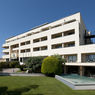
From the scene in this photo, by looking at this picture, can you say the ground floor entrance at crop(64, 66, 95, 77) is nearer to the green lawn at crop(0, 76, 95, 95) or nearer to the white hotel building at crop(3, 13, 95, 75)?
the white hotel building at crop(3, 13, 95, 75)

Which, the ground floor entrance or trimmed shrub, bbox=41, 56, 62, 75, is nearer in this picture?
trimmed shrub, bbox=41, 56, 62, 75

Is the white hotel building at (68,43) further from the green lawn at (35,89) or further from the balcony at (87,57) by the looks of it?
the green lawn at (35,89)

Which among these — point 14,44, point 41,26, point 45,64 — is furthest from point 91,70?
point 14,44

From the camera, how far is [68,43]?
85.3 feet

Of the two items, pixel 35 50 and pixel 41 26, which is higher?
pixel 41 26

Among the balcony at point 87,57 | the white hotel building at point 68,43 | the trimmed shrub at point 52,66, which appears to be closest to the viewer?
the trimmed shrub at point 52,66

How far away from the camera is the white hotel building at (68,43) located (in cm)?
2198

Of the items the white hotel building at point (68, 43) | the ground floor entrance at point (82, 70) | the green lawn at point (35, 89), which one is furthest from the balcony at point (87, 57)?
the green lawn at point (35, 89)

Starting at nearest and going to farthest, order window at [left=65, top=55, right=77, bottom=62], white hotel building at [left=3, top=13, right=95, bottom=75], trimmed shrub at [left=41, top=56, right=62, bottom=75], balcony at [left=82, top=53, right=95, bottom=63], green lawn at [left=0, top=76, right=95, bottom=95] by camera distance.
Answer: green lawn at [left=0, top=76, right=95, bottom=95], trimmed shrub at [left=41, top=56, right=62, bottom=75], white hotel building at [left=3, top=13, right=95, bottom=75], balcony at [left=82, top=53, right=95, bottom=63], window at [left=65, top=55, right=77, bottom=62]

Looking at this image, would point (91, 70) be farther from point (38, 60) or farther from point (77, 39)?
point (38, 60)

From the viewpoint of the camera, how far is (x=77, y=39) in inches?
893

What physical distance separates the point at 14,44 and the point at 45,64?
26945 millimetres

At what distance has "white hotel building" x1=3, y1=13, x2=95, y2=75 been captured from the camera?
21978 mm

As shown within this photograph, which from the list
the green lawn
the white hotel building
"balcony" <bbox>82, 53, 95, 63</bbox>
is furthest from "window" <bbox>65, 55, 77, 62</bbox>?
the green lawn
